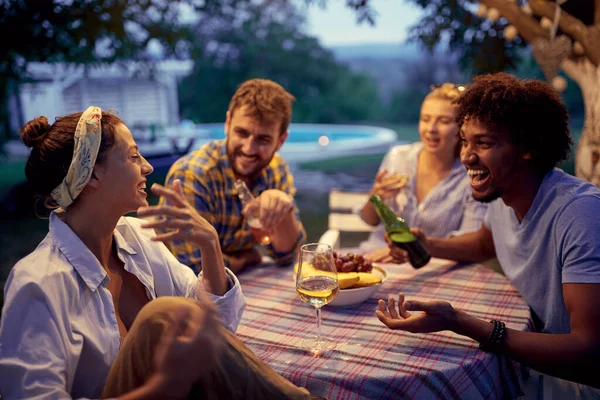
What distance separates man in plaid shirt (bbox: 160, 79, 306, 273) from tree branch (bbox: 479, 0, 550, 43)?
1.92m

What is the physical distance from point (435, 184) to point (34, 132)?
2.05 m

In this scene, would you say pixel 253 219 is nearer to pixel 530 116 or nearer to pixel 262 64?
pixel 530 116

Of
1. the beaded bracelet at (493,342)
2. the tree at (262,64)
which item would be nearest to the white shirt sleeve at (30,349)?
the beaded bracelet at (493,342)

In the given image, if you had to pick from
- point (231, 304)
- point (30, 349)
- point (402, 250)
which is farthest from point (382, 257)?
point (30, 349)

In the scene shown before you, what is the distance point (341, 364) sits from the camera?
1425 mm

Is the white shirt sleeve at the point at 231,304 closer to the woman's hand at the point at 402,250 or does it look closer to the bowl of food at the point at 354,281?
the bowl of food at the point at 354,281

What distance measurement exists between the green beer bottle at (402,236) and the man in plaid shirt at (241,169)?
38 centimetres

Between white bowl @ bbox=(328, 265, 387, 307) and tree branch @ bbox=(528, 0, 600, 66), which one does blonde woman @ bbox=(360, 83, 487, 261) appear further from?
tree branch @ bbox=(528, 0, 600, 66)

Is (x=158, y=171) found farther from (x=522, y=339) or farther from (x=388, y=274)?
(x=522, y=339)

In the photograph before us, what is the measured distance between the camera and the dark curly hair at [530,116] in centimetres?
183

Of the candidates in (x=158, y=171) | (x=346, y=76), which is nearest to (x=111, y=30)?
(x=158, y=171)

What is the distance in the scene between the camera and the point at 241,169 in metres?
2.48

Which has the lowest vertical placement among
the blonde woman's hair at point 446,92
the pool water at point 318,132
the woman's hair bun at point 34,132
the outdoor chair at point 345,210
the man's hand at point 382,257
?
the pool water at point 318,132

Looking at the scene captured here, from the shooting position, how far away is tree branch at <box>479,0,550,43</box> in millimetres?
3553
